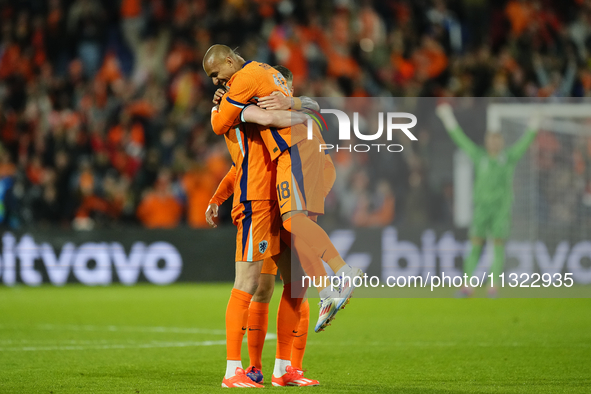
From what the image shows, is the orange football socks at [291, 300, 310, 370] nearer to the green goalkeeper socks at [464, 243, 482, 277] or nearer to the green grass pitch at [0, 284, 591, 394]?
the green grass pitch at [0, 284, 591, 394]

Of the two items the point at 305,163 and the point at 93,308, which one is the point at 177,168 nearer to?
the point at 93,308

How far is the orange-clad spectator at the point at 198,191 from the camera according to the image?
14.9 meters

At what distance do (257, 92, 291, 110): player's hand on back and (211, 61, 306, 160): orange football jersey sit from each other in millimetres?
67

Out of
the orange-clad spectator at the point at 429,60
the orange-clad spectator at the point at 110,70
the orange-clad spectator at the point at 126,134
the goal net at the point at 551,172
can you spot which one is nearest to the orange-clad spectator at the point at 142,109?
the orange-clad spectator at the point at 126,134

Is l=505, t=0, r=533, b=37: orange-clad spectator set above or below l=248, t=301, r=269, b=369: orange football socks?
above

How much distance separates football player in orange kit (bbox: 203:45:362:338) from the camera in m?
5.11

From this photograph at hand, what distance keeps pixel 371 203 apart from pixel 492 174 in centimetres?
252

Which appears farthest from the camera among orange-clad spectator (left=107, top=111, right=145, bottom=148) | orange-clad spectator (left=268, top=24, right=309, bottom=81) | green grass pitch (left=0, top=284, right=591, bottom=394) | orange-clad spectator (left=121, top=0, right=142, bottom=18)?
orange-clad spectator (left=121, top=0, right=142, bottom=18)

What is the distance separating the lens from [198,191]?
49.0 feet

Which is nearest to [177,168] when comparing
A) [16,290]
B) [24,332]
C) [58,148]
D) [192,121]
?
[192,121]

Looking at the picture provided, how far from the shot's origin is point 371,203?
1372cm

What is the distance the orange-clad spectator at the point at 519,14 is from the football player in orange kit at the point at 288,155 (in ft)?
40.4

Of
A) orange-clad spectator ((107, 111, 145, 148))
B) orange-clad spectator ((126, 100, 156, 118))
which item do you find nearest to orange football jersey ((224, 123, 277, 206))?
orange-clad spectator ((107, 111, 145, 148))

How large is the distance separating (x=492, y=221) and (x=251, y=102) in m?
7.18
